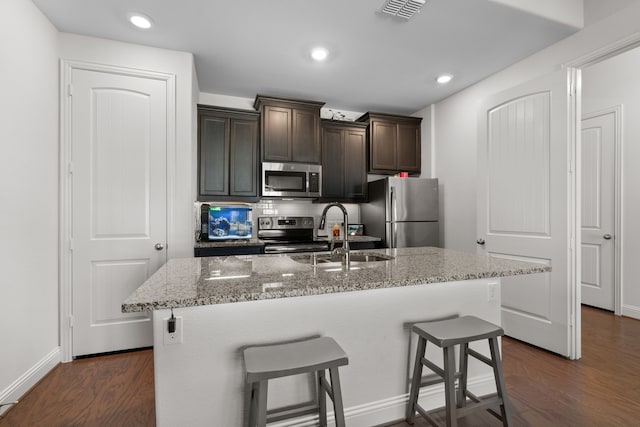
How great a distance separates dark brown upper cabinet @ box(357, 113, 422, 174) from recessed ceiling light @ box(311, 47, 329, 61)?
1386 mm

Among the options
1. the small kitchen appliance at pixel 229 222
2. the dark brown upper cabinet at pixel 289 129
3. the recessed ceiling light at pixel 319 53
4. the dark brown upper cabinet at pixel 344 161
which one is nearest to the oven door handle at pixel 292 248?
the small kitchen appliance at pixel 229 222

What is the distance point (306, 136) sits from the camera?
12.2 ft

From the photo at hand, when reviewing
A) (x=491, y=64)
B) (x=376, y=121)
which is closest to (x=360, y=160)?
(x=376, y=121)

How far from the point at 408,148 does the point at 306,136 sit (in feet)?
4.73

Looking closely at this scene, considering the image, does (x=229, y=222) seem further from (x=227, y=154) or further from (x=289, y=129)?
(x=289, y=129)

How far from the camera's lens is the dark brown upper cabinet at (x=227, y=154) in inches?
131

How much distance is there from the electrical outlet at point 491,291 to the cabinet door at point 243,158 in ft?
8.07

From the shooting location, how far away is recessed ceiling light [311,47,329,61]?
2742mm

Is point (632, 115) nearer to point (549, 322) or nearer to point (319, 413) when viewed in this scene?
point (549, 322)

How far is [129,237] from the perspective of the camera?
2646 millimetres

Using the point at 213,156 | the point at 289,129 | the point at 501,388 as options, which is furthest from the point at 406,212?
the point at 501,388

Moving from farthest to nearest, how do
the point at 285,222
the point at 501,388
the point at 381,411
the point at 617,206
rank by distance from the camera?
1. the point at 285,222
2. the point at 617,206
3. the point at 381,411
4. the point at 501,388

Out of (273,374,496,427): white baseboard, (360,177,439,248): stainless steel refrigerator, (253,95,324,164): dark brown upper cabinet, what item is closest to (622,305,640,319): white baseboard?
(360,177,439,248): stainless steel refrigerator

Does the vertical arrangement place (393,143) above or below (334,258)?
above
